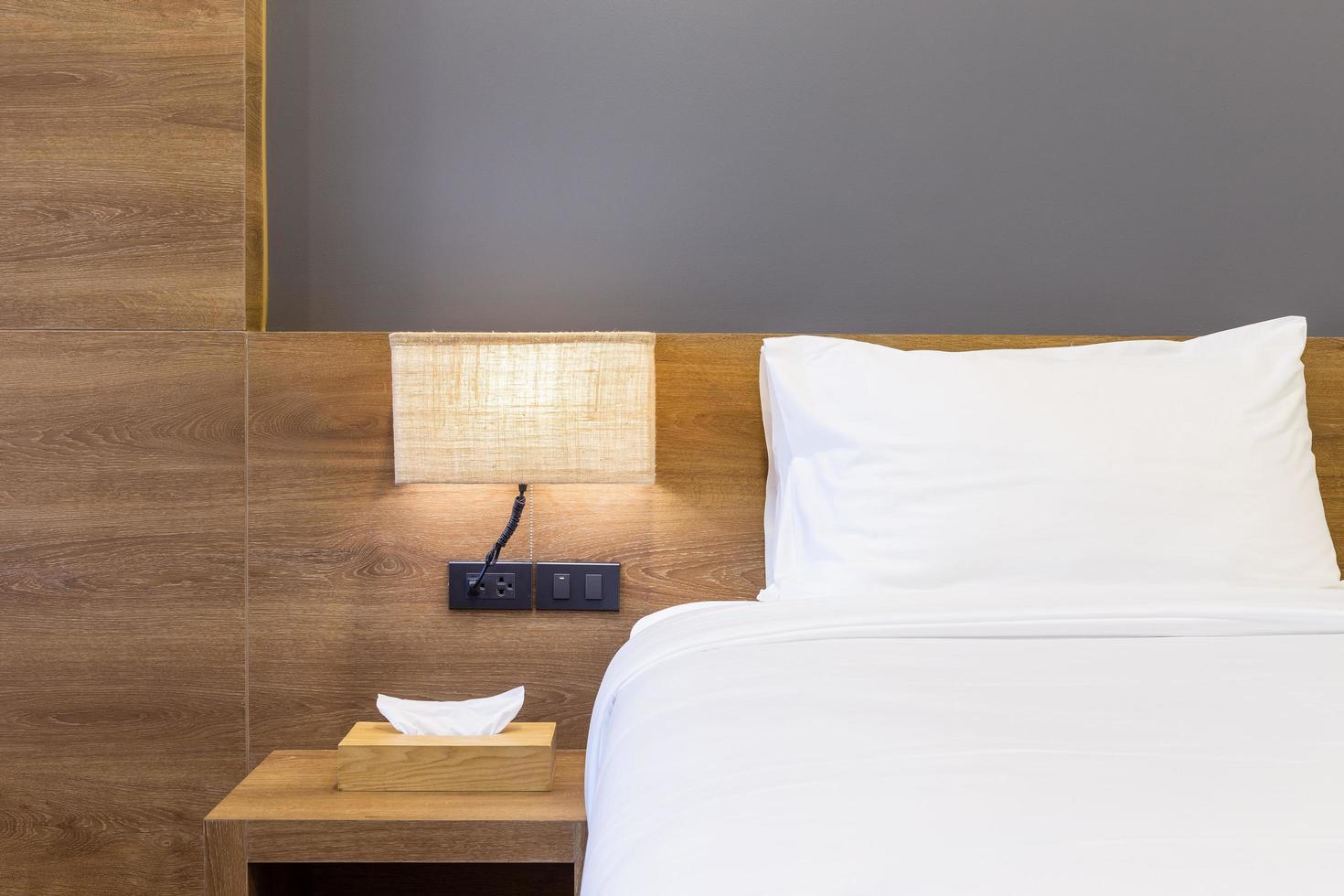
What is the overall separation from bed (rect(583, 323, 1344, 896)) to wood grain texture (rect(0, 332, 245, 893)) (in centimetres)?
77

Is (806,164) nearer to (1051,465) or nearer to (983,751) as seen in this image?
(1051,465)

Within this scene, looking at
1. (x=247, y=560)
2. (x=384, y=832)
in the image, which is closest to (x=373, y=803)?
(x=384, y=832)

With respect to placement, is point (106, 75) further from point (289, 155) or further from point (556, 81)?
point (556, 81)

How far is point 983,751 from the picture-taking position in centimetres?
72

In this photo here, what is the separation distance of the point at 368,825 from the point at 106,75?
1317 mm

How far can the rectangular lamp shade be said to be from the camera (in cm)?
154

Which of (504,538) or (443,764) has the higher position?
(504,538)

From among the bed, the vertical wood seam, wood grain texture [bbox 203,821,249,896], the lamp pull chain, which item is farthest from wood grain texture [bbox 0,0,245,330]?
the bed

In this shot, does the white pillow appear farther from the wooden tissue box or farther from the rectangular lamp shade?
the wooden tissue box

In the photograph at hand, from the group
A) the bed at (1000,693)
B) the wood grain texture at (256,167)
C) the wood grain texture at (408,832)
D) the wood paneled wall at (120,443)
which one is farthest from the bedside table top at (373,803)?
the wood grain texture at (256,167)

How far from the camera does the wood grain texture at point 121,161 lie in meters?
1.66

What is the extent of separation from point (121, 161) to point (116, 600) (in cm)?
75

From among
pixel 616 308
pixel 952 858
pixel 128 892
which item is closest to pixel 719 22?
pixel 616 308

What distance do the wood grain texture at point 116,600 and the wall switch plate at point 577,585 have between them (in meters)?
0.52
